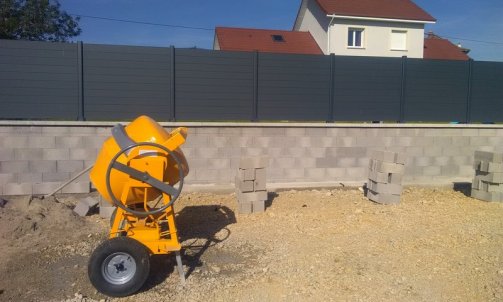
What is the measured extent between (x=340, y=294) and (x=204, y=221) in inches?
121

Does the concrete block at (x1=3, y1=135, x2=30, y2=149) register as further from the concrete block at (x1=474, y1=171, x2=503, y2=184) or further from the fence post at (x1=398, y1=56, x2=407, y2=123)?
the concrete block at (x1=474, y1=171, x2=503, y2=184)

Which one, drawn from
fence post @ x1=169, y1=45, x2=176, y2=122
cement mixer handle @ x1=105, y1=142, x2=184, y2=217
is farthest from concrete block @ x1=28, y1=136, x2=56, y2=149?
cement mixer handle @ x1=105, y1=142, x2=184, y2=217

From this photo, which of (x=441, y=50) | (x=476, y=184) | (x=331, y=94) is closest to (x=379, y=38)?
(x=441, y=50)

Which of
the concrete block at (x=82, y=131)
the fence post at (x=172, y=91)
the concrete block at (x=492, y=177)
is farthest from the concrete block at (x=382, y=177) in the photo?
the concrete block at (x=82, y=131)

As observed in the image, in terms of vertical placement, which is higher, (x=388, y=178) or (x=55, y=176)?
(x=388, y=178)

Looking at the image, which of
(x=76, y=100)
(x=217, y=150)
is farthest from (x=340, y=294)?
(x=76, y=100)

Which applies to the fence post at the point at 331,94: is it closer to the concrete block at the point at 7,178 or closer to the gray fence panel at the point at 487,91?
the gray fence panel at the point at 487,91

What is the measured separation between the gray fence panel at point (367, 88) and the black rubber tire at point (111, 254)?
20.2 ft

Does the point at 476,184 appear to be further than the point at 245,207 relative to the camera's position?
Yes

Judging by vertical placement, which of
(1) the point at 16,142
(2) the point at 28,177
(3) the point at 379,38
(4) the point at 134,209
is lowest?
(2) the point at 28,177

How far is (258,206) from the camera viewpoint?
724 cm

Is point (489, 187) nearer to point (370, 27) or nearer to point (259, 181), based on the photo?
point (259, 181)

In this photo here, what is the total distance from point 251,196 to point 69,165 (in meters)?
3.52

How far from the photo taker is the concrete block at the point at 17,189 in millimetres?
7863
